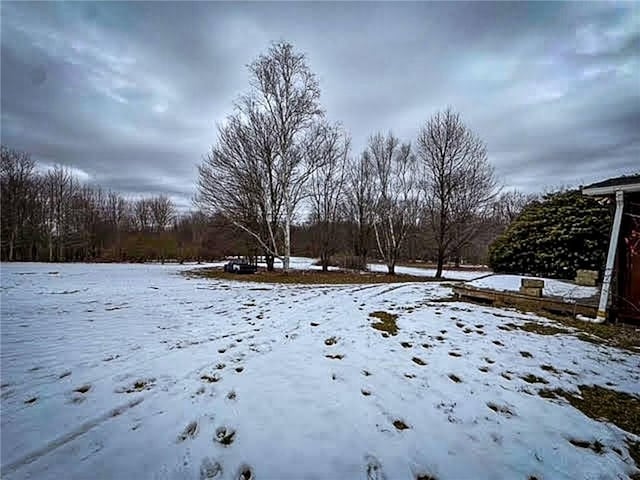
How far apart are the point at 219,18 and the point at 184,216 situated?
141 feet

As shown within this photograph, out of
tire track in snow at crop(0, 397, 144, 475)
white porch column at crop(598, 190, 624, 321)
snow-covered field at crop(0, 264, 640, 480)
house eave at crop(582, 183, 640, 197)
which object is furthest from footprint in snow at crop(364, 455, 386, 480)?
house eave at crop(582, 183, 640, 197)

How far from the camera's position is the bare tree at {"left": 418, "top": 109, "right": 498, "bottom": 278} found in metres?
14.6

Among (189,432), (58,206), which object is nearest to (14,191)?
(58,206)

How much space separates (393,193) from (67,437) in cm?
1703

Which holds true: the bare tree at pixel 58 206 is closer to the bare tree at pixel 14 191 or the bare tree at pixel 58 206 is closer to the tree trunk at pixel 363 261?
the bare tree at pixel 14 191

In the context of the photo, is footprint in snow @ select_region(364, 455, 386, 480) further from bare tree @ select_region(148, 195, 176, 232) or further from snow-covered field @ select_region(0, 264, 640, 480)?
bare tree @ select_region(148, 195, 176, 232)

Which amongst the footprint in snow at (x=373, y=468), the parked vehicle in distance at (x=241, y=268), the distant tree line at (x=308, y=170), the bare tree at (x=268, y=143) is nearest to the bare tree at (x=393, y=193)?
the distant tree line at (x=308, y=170)

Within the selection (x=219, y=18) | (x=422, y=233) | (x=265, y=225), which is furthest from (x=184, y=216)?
(x=219, y=18)

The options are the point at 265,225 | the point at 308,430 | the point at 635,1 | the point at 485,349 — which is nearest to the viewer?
the point at 308,430

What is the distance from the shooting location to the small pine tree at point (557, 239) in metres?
8.50

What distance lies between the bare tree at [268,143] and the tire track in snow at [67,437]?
11.9 m

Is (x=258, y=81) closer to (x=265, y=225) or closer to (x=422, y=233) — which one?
(x=265, y=225)

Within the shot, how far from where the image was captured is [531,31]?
6.99 metres

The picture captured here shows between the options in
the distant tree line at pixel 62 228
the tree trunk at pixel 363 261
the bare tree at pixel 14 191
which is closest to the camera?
the tree trunk at pixel 363 261
